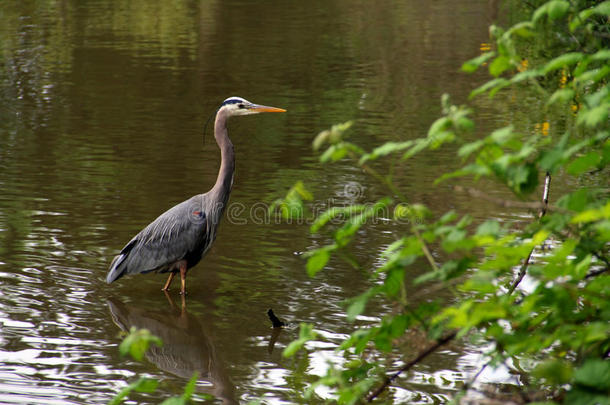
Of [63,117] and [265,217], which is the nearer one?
[265,217]

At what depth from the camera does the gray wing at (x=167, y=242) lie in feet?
22.1

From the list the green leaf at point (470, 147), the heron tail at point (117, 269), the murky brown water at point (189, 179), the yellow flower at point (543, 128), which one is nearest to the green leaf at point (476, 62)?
the green leaf at point (470, 147)

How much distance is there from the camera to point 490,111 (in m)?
13.6

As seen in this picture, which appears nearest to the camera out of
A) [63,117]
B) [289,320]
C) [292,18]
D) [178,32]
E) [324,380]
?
[324,380]

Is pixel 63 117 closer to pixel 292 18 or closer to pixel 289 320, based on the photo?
pixel 289 320

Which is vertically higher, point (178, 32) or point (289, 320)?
point (178, 32)

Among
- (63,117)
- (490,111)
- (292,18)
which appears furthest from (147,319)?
(292,18)

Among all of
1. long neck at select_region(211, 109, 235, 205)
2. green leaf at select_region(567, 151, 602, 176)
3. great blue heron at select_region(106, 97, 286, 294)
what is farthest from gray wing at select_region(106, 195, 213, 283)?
green leaf at select_region(567, 151, 602, 176)

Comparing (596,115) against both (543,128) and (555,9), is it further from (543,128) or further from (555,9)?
(543,128)

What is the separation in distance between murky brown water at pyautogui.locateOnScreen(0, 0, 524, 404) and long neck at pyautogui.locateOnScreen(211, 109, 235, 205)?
0.74 meters

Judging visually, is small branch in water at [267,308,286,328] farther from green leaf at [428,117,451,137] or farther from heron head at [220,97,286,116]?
green leaf at [428,117,451,137]

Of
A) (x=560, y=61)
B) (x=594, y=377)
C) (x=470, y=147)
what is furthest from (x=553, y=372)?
(x=560, y=61)

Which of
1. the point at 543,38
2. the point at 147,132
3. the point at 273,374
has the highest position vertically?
the point at 543,38

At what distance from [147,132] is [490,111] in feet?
17.8
